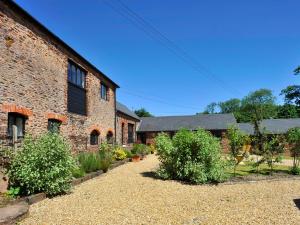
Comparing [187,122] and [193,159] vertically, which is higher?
[187,122]

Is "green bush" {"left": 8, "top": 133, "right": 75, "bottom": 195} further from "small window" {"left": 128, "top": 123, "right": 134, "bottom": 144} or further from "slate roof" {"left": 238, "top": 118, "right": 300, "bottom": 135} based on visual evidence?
"slate roof" {"left": 238, "top": 118, "right": 300, "bottom": 135}

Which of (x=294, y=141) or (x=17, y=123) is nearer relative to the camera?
(x=17, y=123)

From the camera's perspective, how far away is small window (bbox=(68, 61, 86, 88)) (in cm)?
1546

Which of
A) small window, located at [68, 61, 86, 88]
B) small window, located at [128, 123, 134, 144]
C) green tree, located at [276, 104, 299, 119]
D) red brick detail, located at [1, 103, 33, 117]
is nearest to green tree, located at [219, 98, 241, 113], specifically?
green tree, located at [276, 104, 299, 119]

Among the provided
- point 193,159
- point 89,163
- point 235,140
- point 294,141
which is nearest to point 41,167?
point 89,163

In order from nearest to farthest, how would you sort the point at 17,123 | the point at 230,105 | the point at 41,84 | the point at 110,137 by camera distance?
the point at 17,123, the point at 41,84, the point at 110,137, the point at 230,105

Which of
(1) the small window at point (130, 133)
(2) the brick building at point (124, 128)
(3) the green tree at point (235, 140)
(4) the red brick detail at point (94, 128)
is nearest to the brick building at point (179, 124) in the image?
(1) the small window at point (130, 133)

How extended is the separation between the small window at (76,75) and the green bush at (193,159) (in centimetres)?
630

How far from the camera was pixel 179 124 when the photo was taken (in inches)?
1558

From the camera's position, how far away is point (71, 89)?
15.4 meters

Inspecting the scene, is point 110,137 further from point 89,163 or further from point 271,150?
point 271,150

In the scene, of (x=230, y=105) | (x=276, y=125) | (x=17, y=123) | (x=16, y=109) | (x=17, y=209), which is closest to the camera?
(x=17, y=209)

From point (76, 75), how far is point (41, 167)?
8509 millimetres

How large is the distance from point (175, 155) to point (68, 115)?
18.9 ft
